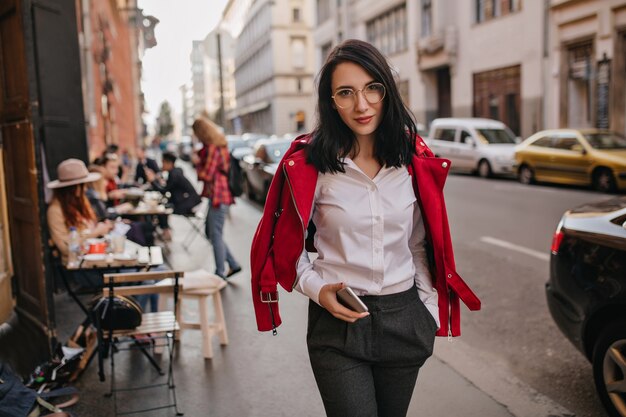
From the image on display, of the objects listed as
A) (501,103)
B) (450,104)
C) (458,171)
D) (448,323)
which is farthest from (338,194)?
(450,104)

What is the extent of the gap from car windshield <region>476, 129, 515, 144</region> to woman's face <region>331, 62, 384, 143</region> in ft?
64.6

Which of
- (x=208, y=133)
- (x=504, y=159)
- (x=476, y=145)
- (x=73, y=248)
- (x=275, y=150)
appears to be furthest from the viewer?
(x=476, y=145)

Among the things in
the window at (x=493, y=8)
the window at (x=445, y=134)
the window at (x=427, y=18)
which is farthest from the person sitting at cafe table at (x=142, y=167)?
the window at (x=427, y=18)

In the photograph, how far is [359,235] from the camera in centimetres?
237

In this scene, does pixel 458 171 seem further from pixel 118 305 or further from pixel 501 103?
pixel 118 305

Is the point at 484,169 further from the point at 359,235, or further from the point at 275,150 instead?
the point at 359,235

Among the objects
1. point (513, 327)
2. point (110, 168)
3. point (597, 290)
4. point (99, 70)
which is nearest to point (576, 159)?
point (110, 168)

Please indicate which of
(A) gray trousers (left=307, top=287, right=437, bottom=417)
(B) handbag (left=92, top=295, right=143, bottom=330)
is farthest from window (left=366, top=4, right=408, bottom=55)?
(A) gray trousers (left=307, top=287, right=437, bottom=417)

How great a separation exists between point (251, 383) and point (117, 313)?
1.06 metres

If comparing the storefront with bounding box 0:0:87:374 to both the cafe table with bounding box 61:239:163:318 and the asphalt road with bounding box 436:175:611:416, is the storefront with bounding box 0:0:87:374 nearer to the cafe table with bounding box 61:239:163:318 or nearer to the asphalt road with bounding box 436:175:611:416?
the cafe table with bounding box 61:239:163:318

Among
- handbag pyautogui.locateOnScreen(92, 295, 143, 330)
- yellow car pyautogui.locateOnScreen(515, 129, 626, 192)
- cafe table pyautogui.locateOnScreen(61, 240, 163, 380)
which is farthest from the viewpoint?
yellow car pyautogui.locateOnScreen(515, 129, 626, 192)

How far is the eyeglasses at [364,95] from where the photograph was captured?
7.82ft

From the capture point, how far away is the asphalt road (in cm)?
477

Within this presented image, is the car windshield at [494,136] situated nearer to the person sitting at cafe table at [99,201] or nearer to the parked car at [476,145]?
the parked car at [476,145]
